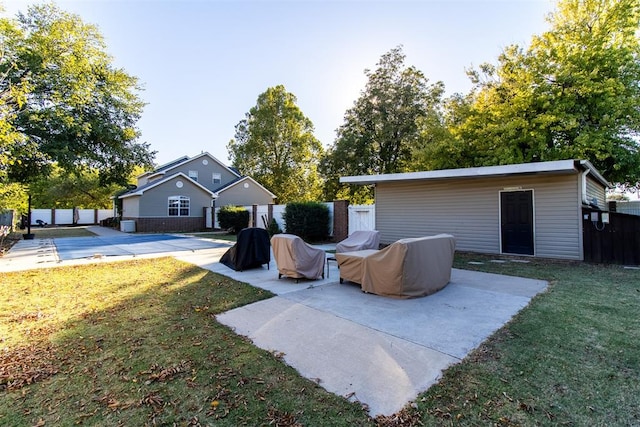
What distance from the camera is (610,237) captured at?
766 cm

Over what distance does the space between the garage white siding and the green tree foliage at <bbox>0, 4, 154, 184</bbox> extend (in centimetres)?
1380

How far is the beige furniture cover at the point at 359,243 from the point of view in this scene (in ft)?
22.5

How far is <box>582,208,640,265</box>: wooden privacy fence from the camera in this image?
741cm

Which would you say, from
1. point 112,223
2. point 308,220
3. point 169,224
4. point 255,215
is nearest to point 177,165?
point 169,224

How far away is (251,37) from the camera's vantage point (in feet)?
35.2

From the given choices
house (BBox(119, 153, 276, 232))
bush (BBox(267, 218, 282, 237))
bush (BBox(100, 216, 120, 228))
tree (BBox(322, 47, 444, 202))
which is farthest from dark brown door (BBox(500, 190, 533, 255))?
bush (BBox(100, 216, 120, 228))

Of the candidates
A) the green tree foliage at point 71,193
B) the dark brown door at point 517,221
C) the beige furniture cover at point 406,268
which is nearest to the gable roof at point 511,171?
the dark brown door at point 517,221

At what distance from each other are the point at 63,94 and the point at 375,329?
55.4ft

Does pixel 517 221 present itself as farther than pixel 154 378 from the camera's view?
Yes

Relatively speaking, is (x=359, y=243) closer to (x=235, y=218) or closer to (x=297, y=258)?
(x=297, y=258)

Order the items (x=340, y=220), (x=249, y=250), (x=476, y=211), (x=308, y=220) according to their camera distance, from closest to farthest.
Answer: (x=249, y=250) → (x=476, y=211) → (x=308, y=220) → (x=340, y=220)

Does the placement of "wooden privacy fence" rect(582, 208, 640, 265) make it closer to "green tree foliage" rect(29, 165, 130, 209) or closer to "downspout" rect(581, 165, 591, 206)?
"downspout" rect(581, 165, 591, 206)

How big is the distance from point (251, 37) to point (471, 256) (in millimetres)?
10473

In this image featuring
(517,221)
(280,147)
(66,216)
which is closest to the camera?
(517,221)
